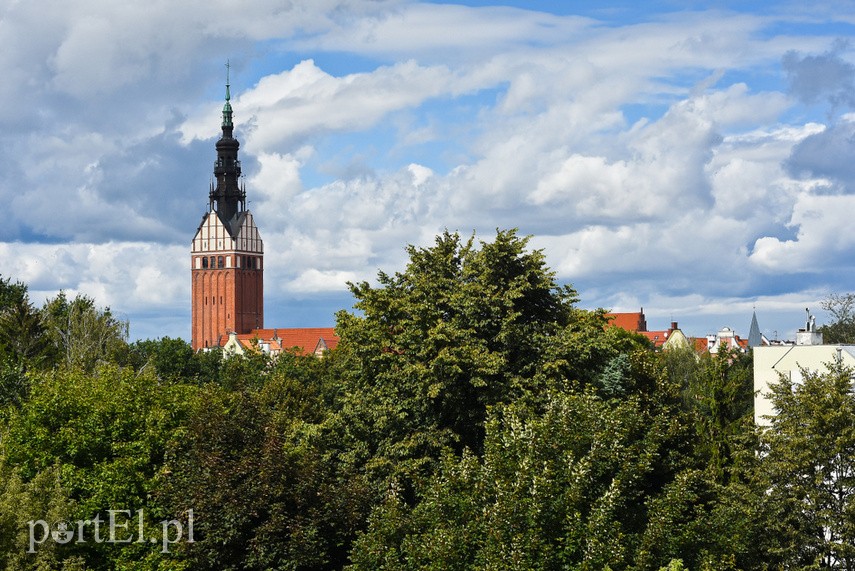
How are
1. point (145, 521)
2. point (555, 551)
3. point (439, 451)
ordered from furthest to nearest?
1. point (439, 451)
2. point (145, 521)
3. point (555, 551)

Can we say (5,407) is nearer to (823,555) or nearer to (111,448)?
(111,448)

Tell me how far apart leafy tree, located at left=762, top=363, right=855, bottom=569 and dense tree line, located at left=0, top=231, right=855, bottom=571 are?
2.7 inches

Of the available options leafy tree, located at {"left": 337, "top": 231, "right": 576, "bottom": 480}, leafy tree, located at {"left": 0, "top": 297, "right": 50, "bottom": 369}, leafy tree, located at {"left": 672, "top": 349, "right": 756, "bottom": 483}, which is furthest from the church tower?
leafy tree, located at {"left": 337, "top": 231, "right": 576, "bottom": 480}

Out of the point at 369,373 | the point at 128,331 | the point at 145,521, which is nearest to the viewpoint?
the point at 145,521

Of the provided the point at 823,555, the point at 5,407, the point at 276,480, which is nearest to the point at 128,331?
the point at 5,407

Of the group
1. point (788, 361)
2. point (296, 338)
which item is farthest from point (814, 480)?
point (296, 338)

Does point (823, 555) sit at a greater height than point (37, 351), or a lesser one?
lesser

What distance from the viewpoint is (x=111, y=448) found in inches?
1383

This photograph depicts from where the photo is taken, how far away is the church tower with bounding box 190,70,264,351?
7077 inches

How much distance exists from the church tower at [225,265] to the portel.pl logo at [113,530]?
147506 mm

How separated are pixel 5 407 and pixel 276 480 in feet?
61.1

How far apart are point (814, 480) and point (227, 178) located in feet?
506

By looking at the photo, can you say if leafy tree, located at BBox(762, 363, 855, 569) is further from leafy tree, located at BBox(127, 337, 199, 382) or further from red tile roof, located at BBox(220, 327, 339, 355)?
red tile roof, located at BBox(220, 327, 339, 355)

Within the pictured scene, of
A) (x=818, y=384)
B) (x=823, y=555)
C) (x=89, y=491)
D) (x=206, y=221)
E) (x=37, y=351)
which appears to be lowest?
(x=823, y=555)
